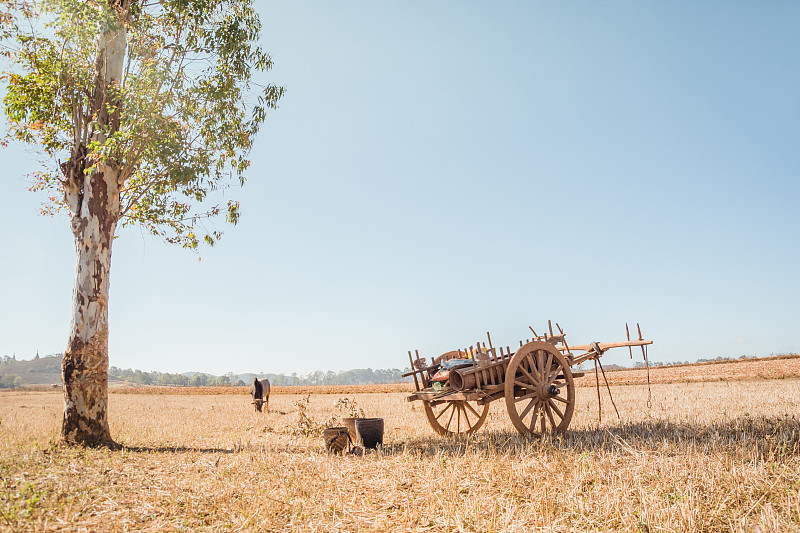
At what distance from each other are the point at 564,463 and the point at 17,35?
1339cm

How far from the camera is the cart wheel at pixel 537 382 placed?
7.71 m

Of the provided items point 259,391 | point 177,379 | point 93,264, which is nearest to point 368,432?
point 93,264

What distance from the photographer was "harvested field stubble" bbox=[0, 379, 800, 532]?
14.6 feet

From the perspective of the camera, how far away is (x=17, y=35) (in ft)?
32.5

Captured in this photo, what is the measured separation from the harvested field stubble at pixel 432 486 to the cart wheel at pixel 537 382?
486 millimetres

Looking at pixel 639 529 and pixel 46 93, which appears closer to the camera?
pixel 639 529

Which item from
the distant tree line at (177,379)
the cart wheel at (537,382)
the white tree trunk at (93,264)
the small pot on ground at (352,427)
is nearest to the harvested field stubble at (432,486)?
the cart wheel at (537,382)

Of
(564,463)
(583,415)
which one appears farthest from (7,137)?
(583,415)

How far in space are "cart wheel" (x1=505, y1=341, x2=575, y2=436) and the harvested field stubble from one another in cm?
49

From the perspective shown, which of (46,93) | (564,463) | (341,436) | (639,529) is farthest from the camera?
(46,93)

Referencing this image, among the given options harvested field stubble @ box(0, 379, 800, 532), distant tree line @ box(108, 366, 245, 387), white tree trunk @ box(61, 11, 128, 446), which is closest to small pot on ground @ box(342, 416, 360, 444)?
harvested field stubble @ box(0, 379, 800, 532)

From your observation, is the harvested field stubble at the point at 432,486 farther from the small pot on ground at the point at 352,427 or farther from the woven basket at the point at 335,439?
the small pot on ground at the point at 352,427

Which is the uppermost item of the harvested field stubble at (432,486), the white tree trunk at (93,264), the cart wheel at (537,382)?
the white tree trunk at (93,264)

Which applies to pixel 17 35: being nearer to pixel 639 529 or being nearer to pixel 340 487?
pixel 340 487
